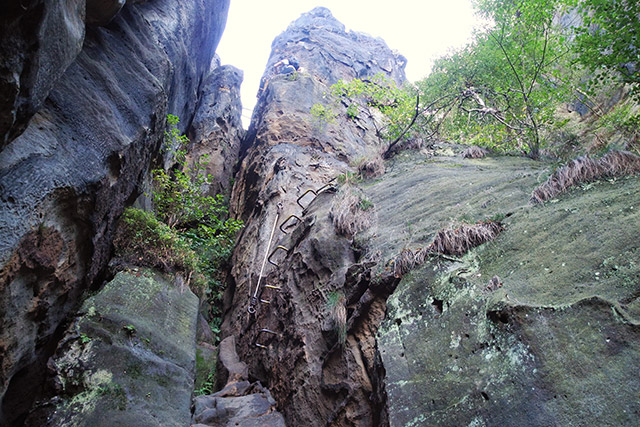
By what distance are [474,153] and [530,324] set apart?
835cm

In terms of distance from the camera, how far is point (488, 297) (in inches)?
187

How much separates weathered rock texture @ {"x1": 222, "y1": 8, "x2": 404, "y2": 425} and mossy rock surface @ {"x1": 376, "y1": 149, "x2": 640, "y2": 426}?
1.13m

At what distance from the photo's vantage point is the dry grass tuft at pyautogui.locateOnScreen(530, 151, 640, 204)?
5301mm

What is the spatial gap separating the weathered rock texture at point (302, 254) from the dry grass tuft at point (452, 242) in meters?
1.06

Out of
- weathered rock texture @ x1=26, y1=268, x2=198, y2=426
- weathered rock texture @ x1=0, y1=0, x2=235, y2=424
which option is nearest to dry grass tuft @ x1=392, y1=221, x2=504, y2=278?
weathered rock texture @ x1=26, y1=268, x2=198, y2=426

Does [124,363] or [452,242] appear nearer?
[124,363]

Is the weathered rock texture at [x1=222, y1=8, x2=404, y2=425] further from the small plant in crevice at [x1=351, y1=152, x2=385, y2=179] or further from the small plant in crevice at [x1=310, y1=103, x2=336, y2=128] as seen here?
the small plant in crevice at [x1=351, y1=152, x2=385, y2=179]

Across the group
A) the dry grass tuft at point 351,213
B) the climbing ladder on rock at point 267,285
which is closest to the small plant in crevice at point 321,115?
the climbing ladder on rock at point 267,285

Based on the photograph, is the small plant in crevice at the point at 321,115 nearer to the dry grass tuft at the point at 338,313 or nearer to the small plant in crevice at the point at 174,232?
the small plant in crevice at the point at 174,232

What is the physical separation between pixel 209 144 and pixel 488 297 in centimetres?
1747

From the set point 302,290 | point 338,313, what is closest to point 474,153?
point 302,290

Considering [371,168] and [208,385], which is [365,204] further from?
[208,385]

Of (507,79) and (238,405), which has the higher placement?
(507,79)

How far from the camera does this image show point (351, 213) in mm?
8883
